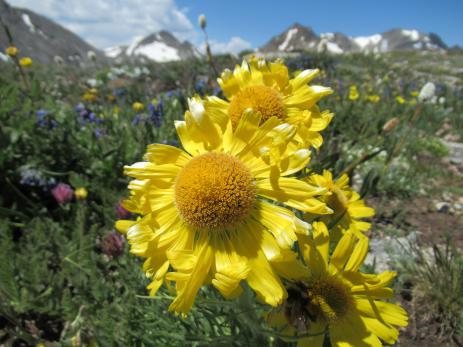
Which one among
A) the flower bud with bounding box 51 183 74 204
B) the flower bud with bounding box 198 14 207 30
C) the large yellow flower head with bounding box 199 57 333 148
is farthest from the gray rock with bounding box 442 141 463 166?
the flower bud with bounding box 51 183 74 204

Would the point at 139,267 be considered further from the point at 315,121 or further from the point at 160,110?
the point at 160,110

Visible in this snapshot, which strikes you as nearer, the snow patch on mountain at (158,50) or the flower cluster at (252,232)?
the flower cluster at (252,232)

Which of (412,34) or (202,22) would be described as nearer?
(202,22)

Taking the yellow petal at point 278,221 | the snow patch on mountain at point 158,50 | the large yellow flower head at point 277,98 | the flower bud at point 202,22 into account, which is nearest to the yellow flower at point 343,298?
the yellow petal at point 278,221

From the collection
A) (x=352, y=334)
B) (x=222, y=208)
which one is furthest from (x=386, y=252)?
(x=222, y=208)

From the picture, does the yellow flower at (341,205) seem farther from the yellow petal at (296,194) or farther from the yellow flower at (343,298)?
the yellow petal at (296,194)

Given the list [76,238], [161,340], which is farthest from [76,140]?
[161,340]

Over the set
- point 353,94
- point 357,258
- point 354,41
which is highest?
point 354,41

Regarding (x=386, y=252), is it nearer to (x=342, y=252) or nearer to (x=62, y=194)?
(x=342, y=252)
